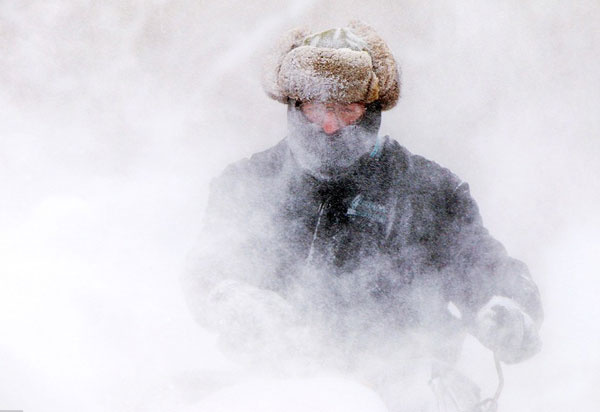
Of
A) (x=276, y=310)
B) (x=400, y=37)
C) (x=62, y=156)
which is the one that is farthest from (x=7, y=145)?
(x=400, y=37)

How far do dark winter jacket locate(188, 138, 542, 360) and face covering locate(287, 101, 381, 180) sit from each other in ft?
0.08

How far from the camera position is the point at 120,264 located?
107 centimetres

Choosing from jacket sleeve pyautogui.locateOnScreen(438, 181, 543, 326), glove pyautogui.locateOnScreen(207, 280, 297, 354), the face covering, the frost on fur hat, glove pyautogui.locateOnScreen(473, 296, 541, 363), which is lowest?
glove pyautogui.locateOnScreen(207, 280, 297, 354)

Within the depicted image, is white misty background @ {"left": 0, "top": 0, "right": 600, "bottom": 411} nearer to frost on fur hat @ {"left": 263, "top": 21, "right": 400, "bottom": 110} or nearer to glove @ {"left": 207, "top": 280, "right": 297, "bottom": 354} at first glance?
frost on fur hat @ {"left": 263, "top": 21, "right": 400, "bottom": 110}

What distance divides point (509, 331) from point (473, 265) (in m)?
0.15

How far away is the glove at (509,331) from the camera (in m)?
0.80

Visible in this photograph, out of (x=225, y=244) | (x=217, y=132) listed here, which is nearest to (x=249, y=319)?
(x=225, y=244)

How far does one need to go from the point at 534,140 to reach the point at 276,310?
71 centimetres

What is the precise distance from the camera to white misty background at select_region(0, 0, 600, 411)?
103cm

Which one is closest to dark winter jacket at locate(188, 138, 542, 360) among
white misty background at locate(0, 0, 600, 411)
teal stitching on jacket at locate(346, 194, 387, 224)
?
teal stitching on jacket at locate(346, 194, 387, 224)

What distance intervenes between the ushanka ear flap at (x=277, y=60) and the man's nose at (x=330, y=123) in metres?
0.08

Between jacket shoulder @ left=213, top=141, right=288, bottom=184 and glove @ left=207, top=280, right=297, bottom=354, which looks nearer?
glove @ left=207, top=280, right=297, bottom=354

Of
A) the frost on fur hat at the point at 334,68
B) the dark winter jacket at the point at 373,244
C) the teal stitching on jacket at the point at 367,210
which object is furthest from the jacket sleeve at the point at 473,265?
the frost on fur hat at the point at 334,68

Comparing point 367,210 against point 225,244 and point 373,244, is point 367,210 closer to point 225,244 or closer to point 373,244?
point 373,244
